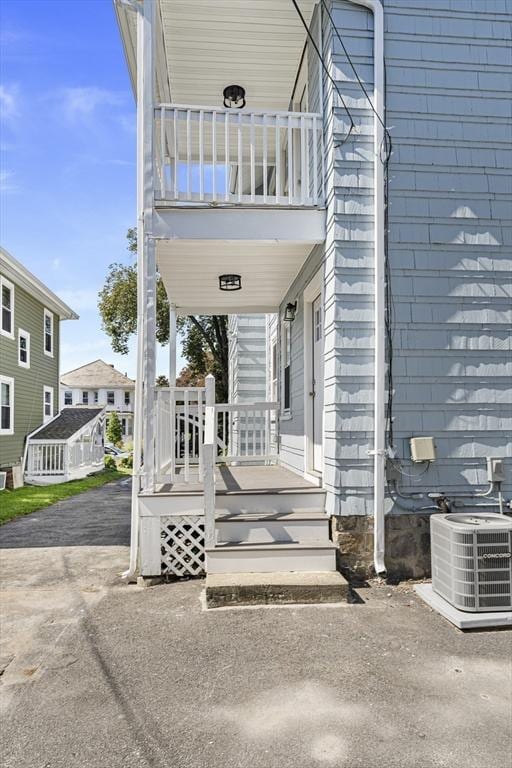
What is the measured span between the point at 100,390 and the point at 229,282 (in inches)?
1471

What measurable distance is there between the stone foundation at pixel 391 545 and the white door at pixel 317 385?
4.06ft

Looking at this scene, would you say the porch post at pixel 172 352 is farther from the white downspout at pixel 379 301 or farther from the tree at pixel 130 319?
the tree at pixel 130 319

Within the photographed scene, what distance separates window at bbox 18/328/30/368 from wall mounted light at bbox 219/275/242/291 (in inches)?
428

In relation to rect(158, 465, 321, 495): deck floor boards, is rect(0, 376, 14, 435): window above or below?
above

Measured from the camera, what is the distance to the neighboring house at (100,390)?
41844mm

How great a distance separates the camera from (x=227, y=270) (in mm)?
6758

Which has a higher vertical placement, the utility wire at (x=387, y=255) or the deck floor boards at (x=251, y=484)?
the utility wire at (x=387, y=255)

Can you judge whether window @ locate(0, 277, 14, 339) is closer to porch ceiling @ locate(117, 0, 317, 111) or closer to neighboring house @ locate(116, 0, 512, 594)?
porch ceiling @ locate(117, 0, 317, 111)

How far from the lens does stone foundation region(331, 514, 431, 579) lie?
4.89 metres

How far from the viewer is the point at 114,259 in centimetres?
2233

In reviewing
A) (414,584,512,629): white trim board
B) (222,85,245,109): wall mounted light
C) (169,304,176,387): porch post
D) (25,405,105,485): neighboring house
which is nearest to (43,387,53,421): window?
(25,405,105,485): neighboring house

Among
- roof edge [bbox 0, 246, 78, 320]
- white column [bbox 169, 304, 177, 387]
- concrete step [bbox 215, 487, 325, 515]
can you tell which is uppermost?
roof edge [bbox 0, 246, 78, 320]

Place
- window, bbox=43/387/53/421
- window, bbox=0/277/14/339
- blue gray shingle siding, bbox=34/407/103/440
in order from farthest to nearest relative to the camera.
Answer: window, bbox=43/387/53/421 → blue gray shingle siding, bbox=34/407/103/440 → window, bbox=0/277/14/339

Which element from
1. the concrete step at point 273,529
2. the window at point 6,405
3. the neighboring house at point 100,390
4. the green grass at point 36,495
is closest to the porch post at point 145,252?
the concrete step at point 273,529
